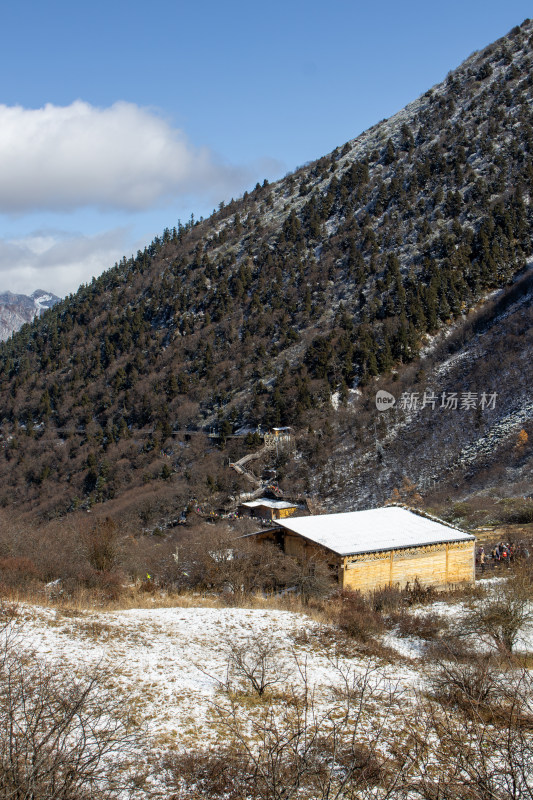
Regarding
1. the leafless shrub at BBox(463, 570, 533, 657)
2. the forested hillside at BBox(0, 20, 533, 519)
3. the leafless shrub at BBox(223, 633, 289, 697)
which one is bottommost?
the leafless shrub at BBox(223, 633, 289, 697)

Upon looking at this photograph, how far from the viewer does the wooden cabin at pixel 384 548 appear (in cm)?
1855

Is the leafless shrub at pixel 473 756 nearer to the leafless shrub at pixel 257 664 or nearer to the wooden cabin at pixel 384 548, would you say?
the leafless shrub at pixel 257 664

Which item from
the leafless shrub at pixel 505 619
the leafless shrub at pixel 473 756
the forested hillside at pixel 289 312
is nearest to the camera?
the leafless shrub at pixel 473 756

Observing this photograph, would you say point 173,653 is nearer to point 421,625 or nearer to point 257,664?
point 257,664

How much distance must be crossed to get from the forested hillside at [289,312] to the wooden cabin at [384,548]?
19.5 meters

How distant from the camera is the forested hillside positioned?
57.2 m

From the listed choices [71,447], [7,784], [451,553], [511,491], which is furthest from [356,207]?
[7,784]

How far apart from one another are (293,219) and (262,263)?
361 inches

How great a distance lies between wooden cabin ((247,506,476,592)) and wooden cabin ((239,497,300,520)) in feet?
61.7

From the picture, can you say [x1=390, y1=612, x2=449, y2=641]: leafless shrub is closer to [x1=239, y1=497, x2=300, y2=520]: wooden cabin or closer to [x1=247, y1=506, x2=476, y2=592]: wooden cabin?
[x1=247, y1=506, x2=476, y2=592]: wooden cabin

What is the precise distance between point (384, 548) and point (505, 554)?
5334 mm

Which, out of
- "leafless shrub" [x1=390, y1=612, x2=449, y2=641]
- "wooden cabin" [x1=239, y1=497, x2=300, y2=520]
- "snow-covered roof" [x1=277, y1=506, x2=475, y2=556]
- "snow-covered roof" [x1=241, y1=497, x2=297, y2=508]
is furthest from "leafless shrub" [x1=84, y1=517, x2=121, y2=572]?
"snow-covered roof" [x1=241, y1=497, x2=297, y2=508]

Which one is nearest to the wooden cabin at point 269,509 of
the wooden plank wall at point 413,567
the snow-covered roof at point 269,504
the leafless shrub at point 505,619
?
the snow-covered roof at point 269,504

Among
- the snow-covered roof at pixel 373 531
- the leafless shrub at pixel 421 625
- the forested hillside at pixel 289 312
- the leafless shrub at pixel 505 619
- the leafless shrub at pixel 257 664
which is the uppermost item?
the forested hillside at pixel 289 312
